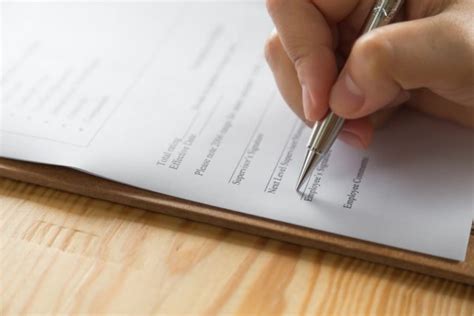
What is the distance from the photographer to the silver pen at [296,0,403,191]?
589 millimetres

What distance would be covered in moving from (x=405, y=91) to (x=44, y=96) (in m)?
0.39

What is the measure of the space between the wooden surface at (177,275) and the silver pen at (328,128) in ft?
0.25

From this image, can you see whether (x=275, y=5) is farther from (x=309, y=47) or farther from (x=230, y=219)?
(x=230, y=219)

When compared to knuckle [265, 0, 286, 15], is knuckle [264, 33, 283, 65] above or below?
below

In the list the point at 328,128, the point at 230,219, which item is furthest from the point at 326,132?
the point at 230,219

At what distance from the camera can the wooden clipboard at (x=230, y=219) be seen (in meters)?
0.53

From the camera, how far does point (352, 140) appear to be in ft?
2.07

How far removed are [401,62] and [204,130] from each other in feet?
0.71

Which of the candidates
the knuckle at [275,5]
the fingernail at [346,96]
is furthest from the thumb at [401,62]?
the knuckle at [275,5]

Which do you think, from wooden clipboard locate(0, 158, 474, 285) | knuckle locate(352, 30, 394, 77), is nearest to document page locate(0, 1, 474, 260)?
wooden clipboard locate(0, 158, 474, 285)

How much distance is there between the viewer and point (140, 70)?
76 cm

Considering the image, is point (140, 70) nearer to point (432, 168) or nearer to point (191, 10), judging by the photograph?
point (191, 10)

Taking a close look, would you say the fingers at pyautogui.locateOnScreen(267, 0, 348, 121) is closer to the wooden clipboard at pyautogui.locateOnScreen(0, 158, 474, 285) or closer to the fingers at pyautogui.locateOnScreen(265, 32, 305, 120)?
the fingers at pyautogui.locateOnScreen(265, 32, 305, 120)

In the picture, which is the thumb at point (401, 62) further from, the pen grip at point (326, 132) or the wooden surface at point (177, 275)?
the wooden surface at point (177, 275)
